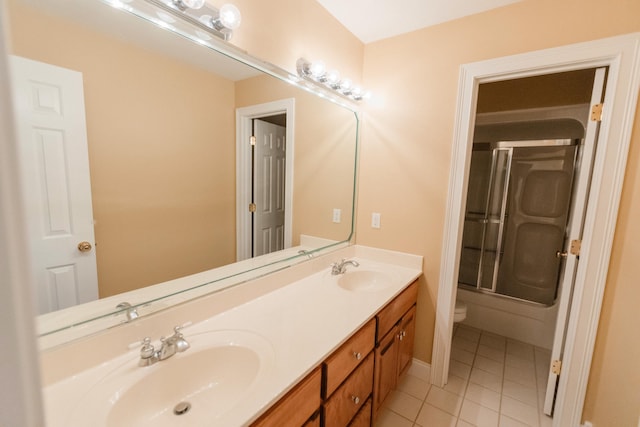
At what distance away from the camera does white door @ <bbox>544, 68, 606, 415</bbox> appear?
1.41 metres

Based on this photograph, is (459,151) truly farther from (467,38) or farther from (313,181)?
(313,181)

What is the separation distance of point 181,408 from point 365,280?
4.21ft

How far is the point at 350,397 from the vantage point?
1.16 m

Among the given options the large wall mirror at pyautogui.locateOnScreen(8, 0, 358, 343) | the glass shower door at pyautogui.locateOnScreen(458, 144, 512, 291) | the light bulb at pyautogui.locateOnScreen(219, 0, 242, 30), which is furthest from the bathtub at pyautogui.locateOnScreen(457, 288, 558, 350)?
the light bulb at pyautogui.locateOnScreen(219, 0, 242, 30)

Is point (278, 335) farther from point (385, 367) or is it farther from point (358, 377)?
point (385, 367)

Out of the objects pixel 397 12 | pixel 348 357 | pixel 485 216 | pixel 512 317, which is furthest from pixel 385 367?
pixel 485 216

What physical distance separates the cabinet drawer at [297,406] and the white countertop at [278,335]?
44 mm

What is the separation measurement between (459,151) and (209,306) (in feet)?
5.27

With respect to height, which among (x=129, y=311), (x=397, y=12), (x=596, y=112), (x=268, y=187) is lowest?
(x=129, y=311)

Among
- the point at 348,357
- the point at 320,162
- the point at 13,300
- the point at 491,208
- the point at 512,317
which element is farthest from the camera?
the point at 491,208

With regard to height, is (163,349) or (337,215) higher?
(337,215)

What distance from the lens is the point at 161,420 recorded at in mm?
824

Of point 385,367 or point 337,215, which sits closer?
point 385,367

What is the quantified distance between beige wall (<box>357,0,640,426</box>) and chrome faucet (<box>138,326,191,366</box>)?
146cm
